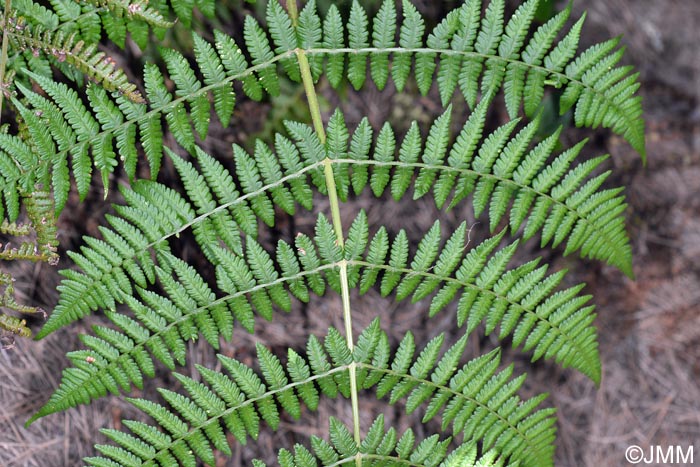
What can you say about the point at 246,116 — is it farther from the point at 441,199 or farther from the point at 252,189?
the point at 441,199

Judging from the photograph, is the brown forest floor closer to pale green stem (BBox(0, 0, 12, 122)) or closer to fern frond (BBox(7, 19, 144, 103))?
fern frond (BBox(7, 19, 144, 103))

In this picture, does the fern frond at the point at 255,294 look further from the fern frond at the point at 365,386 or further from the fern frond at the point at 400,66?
the fern frond at the point at 400,66

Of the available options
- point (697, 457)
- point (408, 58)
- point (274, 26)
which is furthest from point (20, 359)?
point (697, 457)

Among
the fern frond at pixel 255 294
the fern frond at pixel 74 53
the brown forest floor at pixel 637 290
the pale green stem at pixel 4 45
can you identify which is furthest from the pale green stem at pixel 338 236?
the brown forest floor at pixel 637 290

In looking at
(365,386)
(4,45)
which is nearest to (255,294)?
(365,386)

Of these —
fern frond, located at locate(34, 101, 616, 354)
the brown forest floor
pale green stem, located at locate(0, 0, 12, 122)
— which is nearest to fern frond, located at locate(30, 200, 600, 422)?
fern frond, located at locate(34, 101, 616, 354)
